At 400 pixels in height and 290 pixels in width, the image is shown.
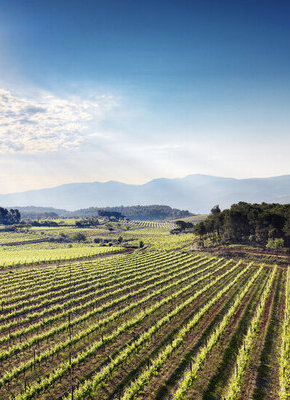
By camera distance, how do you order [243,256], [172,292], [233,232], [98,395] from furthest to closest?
1. [233,232]
2. [243,256]
3. [172,292]
4. [98,395]

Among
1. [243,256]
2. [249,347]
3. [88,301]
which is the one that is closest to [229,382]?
[249,347]

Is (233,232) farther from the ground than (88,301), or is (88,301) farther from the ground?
(233,232)

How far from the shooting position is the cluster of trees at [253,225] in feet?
267

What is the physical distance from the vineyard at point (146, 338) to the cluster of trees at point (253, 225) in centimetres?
3126

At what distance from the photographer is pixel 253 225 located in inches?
3625

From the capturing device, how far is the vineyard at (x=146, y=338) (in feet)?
67.1

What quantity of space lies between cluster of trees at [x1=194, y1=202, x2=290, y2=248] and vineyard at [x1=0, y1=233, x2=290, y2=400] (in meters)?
31.3

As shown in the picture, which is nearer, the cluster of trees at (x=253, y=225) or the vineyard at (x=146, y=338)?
the vineyard at (x=146, y=338)

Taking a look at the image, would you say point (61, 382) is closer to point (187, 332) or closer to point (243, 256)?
point (187, 332)

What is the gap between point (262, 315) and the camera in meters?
34.5

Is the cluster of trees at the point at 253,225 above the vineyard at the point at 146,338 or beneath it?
above

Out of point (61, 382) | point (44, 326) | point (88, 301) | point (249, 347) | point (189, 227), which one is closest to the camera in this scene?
point (61, 382)

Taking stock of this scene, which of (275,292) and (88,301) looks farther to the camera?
(275,292)

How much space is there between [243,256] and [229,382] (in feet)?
206
